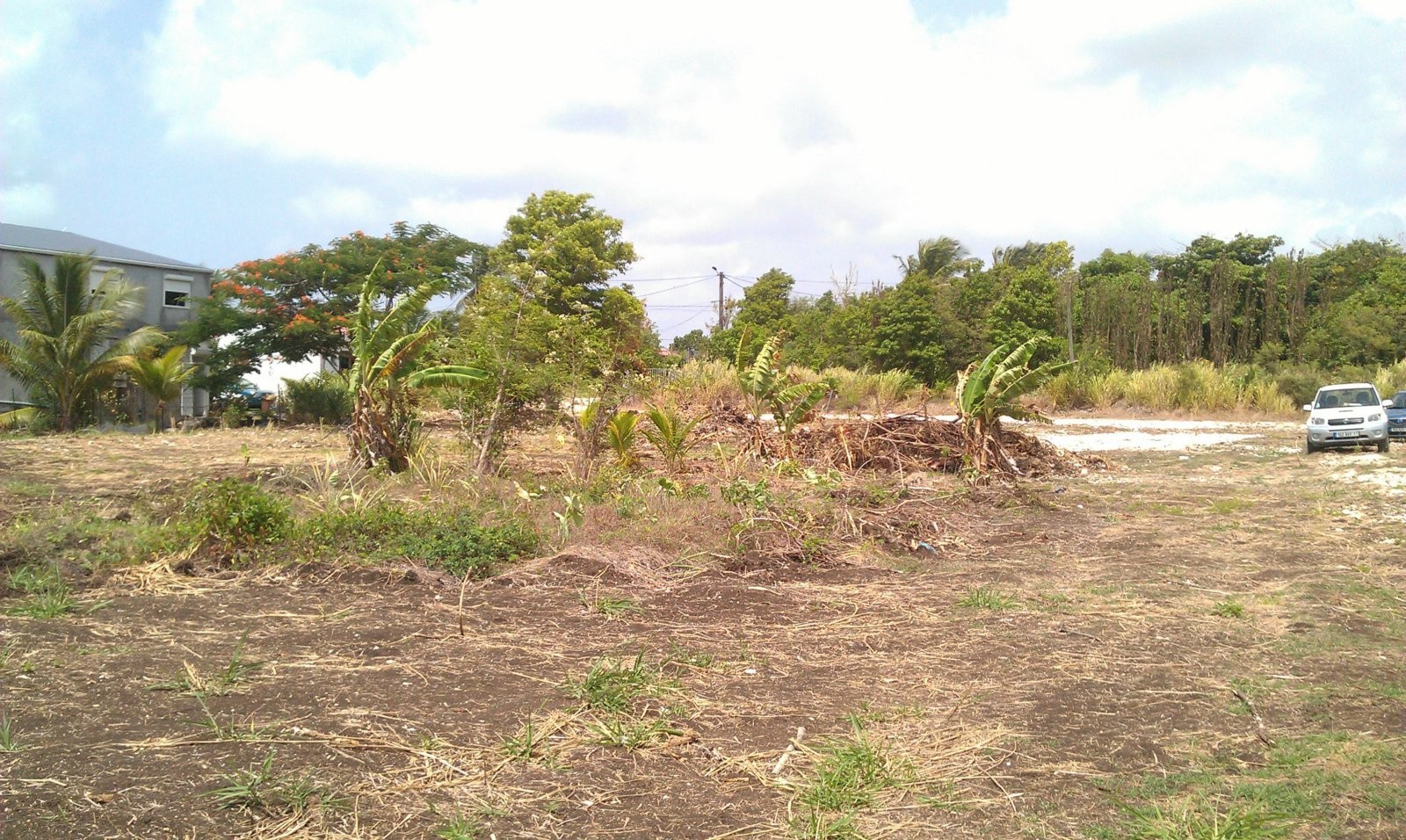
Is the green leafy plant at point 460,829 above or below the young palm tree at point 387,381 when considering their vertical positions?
below

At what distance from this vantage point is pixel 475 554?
8.02 meters

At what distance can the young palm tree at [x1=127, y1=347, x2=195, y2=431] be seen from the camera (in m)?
24.2

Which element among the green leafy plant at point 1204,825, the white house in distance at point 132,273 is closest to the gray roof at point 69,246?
the white house in distance at point 132,273

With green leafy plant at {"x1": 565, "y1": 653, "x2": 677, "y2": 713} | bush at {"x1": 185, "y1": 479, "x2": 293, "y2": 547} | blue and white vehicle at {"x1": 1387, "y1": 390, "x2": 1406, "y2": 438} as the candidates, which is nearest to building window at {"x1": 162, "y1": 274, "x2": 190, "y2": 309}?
bush at {"x1": 185, "y1": 479, "x2": 293, "y2": 547}

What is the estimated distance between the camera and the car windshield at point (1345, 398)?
62.2 ft

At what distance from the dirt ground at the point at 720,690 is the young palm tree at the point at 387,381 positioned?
228 cm

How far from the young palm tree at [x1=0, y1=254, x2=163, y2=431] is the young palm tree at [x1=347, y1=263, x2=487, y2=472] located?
1482 centimetres

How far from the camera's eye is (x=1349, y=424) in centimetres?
1844

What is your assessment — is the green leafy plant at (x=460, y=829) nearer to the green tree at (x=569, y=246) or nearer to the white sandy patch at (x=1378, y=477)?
the white sandy patch at (x=1378, y=477)

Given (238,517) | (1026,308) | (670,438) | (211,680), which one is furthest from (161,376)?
(1026,308)

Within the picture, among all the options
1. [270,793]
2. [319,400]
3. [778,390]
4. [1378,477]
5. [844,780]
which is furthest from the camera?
[319,400]

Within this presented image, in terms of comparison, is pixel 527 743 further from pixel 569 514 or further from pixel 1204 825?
pixel 569 514

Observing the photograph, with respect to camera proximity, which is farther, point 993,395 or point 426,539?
point 993,395

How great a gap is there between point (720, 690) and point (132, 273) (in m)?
37.6
